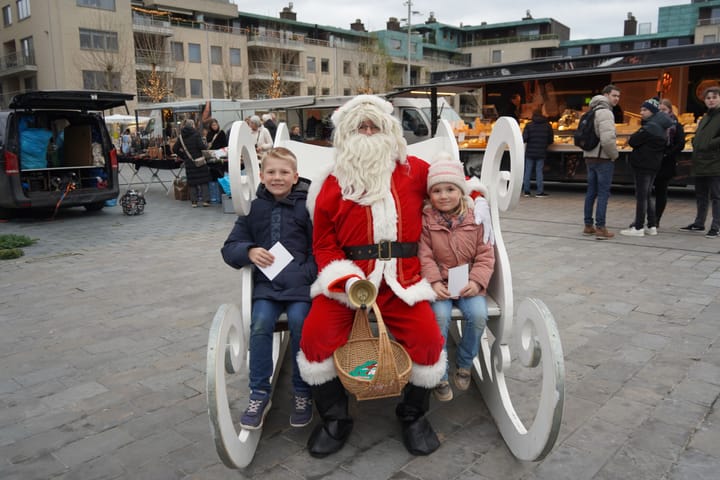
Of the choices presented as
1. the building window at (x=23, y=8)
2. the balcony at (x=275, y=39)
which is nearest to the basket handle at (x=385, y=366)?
the building window at (x=23, y=8)

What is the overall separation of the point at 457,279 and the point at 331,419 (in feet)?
3.12

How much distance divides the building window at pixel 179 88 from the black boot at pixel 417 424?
49.8 m

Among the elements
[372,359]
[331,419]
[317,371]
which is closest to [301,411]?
[331,419]

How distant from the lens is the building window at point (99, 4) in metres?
41.3

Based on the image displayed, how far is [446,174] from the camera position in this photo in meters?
2.99

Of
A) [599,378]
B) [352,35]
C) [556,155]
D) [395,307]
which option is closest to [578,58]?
[556,155]

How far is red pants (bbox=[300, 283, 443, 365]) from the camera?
270 cm

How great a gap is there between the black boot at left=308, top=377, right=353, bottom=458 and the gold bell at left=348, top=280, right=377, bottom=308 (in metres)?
0.42

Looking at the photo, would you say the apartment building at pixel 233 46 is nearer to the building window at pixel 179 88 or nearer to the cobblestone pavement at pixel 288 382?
the building window at pixel 179 88

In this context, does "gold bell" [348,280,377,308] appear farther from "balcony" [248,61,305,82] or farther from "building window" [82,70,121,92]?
"balcony" [248,61,305,82]

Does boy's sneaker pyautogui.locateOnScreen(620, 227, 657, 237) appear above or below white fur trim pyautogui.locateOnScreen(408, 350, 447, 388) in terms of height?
below

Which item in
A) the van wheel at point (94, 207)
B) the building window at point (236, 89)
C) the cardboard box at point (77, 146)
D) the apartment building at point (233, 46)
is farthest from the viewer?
the building window at point (236, 89)

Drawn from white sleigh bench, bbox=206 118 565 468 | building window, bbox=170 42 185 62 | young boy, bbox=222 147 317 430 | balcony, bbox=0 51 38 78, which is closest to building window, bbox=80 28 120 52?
balcony, bbox=0 51 38 78

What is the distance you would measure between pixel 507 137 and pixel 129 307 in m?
3.70
